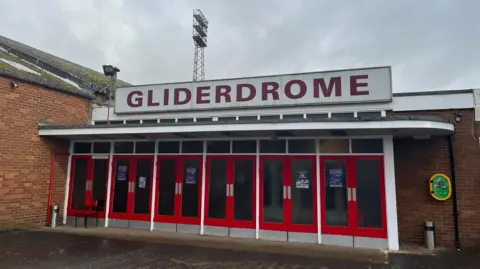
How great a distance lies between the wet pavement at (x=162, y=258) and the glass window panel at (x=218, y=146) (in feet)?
9.17

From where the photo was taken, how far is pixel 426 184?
8.65 metres

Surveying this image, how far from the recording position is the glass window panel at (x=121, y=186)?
1041cm

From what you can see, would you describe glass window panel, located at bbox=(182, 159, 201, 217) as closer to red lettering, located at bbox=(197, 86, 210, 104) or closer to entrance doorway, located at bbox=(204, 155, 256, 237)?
entrance doorway, located at bbox=(204, 155, 256, 237)

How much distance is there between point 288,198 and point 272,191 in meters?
0.47

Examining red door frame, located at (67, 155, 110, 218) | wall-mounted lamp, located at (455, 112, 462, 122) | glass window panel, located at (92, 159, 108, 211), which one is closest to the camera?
wall-mounted lamp, located at (455, 112, 462, 122)

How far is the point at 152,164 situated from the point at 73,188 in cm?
305

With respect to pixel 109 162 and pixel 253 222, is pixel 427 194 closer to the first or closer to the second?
pixel 253 222

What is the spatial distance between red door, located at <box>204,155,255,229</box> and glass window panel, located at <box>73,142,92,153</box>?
4245 millimetres

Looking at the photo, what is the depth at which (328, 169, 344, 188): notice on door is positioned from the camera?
8594 mm

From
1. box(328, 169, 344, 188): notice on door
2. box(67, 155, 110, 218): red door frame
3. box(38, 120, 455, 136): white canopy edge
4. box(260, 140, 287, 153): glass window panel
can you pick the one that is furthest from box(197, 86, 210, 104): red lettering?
box(328, 169, 344, 188): notice on door

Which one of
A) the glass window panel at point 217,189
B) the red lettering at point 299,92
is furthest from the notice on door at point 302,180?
the red lettering at point 299,92

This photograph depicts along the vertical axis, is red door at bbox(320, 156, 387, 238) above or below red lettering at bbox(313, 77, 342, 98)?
below

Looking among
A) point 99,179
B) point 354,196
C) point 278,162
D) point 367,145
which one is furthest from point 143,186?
point 367,145

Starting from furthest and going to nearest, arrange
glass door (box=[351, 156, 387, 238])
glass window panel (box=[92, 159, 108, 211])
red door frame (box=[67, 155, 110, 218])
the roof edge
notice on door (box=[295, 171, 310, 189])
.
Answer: red door frame (box=[67, 155, 110, 218])
glass window panel (box=[92, 159, 108, 211])
the roof edge
notice on door (box=[295, 171, 310, 189])
glass door (box=[351, 156, 387, 238])
